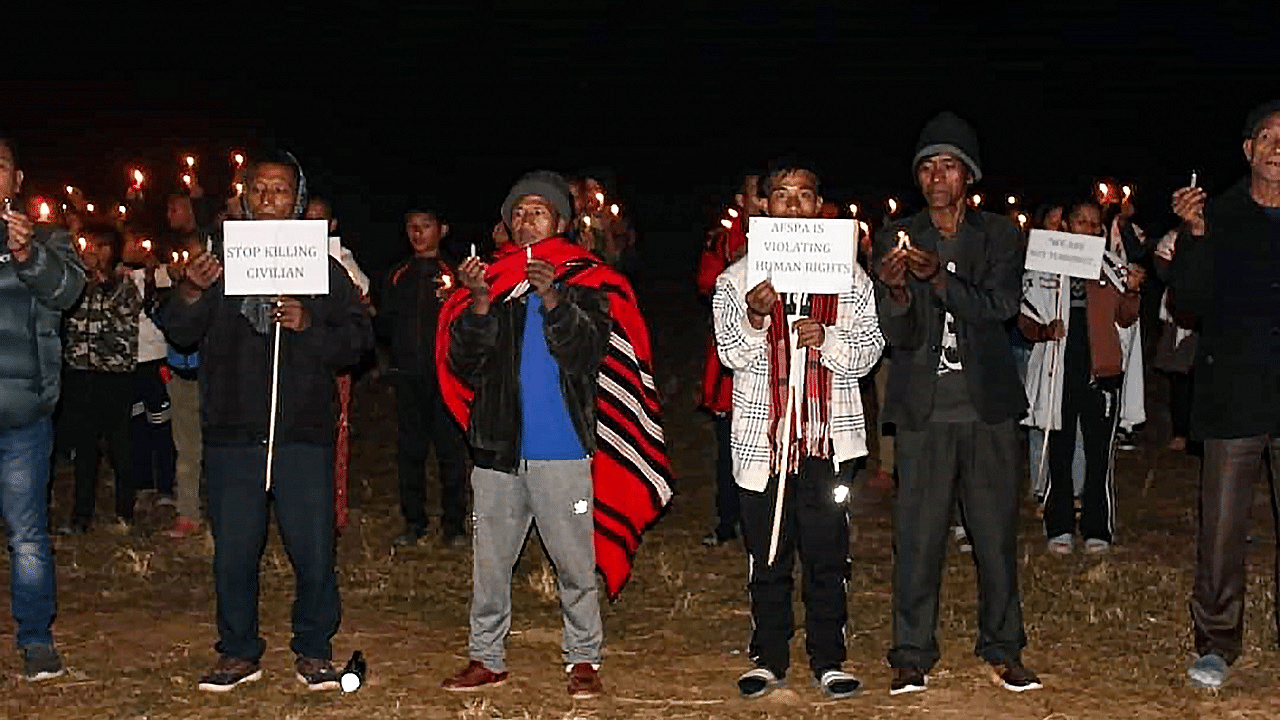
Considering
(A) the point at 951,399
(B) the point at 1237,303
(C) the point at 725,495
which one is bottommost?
(C) the point at 725,495

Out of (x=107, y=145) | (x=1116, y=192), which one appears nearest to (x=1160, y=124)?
(x=107, y=145)

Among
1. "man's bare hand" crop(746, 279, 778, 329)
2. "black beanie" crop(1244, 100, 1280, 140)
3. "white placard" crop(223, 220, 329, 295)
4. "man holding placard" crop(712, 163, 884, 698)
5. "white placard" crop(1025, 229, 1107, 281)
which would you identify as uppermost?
"black beanie" crop(1244, 100, 1280, 140)

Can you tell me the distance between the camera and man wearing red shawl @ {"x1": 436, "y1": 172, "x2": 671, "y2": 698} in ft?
24.7

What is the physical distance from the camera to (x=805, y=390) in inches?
299

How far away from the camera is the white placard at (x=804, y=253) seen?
7.30 meters

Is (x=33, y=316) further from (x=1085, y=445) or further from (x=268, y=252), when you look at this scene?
(x=1085, y=445)

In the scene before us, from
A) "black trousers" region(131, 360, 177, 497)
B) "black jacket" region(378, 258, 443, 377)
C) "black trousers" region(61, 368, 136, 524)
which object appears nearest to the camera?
"black jacket" region(378, 258, 443, 377)

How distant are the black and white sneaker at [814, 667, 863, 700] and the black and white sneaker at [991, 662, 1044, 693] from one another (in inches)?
27.6

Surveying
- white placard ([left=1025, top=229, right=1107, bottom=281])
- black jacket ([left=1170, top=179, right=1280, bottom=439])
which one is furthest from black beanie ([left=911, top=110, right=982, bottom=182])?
white placard ([left=1025, top=229, right=1107, bottom=281])

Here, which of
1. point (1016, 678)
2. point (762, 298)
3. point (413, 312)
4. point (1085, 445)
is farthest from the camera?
point (413, 312)

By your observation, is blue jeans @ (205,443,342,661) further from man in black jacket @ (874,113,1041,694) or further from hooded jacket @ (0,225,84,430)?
man in black jacket @ (874,113,1041,694)

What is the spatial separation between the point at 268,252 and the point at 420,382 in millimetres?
4049

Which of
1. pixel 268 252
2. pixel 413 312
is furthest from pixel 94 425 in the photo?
pixel 268 252

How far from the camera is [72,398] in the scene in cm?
1198
